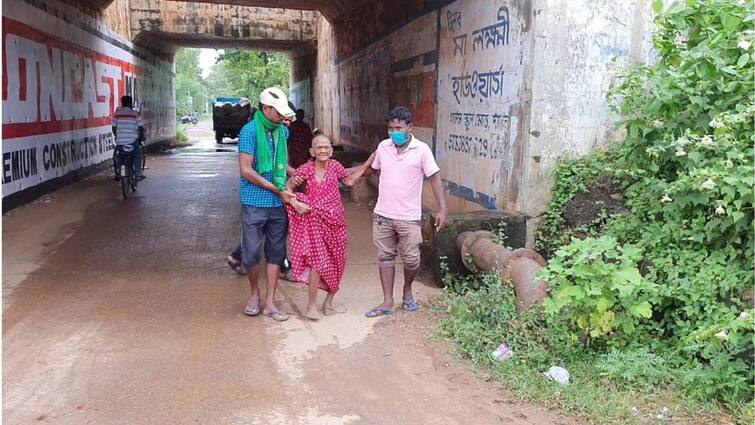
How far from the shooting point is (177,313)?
5164 mm

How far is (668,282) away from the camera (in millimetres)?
4102

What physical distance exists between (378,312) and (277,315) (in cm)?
81

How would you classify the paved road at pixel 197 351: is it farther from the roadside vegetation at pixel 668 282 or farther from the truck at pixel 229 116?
the truck at pixel 229 116

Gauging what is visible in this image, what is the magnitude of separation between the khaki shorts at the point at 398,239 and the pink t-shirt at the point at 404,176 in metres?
0.06

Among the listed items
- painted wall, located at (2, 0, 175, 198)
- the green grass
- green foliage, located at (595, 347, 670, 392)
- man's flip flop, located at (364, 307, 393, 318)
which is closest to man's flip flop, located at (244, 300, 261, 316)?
man's flip flop, located at (364, 307, 393, 318)

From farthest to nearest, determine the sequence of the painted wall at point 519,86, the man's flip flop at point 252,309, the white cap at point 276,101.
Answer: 1. the painted wall at point 519,86
2. the man's flip flop at point 252,309
3. the white cap at point 276,101

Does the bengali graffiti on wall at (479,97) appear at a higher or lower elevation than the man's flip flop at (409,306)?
higher

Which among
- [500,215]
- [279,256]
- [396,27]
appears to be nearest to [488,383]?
[279,256]

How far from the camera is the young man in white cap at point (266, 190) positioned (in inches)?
188

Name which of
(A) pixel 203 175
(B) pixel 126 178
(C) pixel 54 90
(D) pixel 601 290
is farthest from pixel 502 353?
(A) pixel 203 175

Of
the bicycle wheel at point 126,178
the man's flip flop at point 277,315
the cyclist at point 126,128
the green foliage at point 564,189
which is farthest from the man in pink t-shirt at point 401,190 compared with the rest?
the cyclist at point 126,128

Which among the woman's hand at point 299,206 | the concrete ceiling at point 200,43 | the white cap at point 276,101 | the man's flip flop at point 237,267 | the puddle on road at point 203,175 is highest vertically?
the concrete ceiling at point 200,43

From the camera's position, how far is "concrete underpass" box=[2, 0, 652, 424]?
3.75 m

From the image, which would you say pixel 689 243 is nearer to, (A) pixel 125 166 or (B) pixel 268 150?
(B) pixel 268 150
